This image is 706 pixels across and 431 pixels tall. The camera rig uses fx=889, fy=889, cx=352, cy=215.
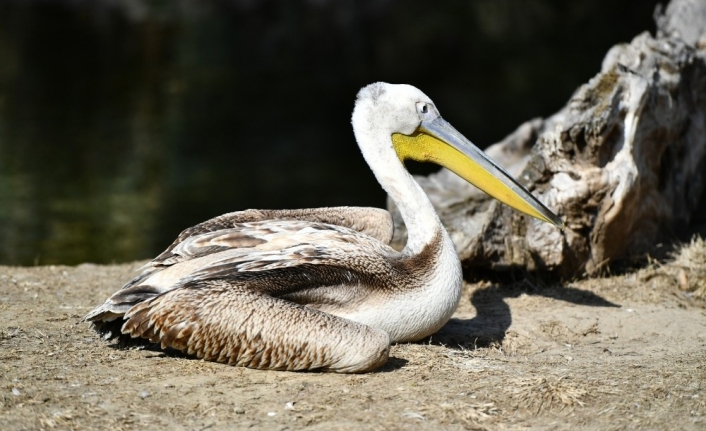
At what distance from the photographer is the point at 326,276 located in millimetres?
5219

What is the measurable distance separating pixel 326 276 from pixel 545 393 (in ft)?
4.64

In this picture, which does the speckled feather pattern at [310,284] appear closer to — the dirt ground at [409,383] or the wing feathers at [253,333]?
the wing feathers at [253,333]

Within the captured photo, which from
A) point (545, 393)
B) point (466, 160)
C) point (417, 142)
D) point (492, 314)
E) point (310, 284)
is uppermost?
point (417, 142)

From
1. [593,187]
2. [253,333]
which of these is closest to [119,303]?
[253,333]

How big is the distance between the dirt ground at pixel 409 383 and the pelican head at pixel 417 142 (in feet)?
3.24

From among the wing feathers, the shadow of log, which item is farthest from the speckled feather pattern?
the shadow of log

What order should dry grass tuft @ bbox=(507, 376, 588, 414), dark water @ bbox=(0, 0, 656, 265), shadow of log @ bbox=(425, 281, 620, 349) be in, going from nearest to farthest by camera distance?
dry grass tuft @ bbox=(507, 376, 588, 414) < shadow of log @ bbox=(425, 281, 620, 349) < dark water @ bbox=(0, 0, 656, 265)

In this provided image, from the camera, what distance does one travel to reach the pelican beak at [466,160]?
19.7ft

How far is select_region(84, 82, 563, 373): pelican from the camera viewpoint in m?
4.86

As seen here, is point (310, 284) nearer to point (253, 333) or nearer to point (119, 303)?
point (253, 333)

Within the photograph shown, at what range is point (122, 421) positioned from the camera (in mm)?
4262

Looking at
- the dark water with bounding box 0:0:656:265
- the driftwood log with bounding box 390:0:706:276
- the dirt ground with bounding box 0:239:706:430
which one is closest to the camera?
the dirt ground with bounding box 0:239:706:430

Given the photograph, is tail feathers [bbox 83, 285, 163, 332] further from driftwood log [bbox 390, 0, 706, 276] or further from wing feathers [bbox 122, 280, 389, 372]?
driftwood log [bbox 390, 0, 706, 276]

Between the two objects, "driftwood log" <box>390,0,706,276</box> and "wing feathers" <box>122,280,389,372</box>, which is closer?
"wing feathers" <box>122,280,389,372</box>
